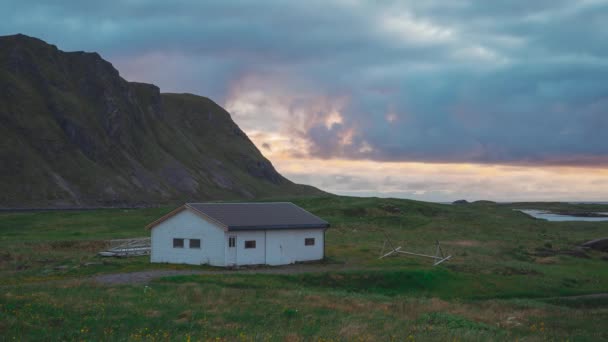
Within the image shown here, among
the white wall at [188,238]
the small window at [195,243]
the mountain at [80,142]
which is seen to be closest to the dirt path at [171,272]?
the white wall at [188,238]

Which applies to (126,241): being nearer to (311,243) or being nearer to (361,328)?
(311,243)

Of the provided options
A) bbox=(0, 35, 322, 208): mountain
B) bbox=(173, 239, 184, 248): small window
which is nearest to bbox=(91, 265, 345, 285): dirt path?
bbox=(173, 239, 184, 248): small window

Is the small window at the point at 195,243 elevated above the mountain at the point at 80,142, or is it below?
below

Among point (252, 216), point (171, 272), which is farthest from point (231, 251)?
point (171, 272)

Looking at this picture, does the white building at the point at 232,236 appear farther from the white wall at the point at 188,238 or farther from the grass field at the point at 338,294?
the grass field at the point at 338,294

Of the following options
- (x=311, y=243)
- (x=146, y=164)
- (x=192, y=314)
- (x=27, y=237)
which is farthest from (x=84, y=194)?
(x=192, y=314)

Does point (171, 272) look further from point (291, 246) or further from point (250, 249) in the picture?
point (291, 246)

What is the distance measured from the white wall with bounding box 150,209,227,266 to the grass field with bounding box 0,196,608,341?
212cm

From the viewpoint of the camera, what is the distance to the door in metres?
44.9

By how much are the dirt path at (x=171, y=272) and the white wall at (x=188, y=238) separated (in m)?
2.81

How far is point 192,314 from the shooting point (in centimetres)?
2255

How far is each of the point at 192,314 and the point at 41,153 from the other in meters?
136

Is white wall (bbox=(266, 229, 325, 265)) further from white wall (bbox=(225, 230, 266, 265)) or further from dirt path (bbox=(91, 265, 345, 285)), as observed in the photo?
dirt path (bbox=(91, 265, 345, 285))

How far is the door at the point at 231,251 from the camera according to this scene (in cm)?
4494
